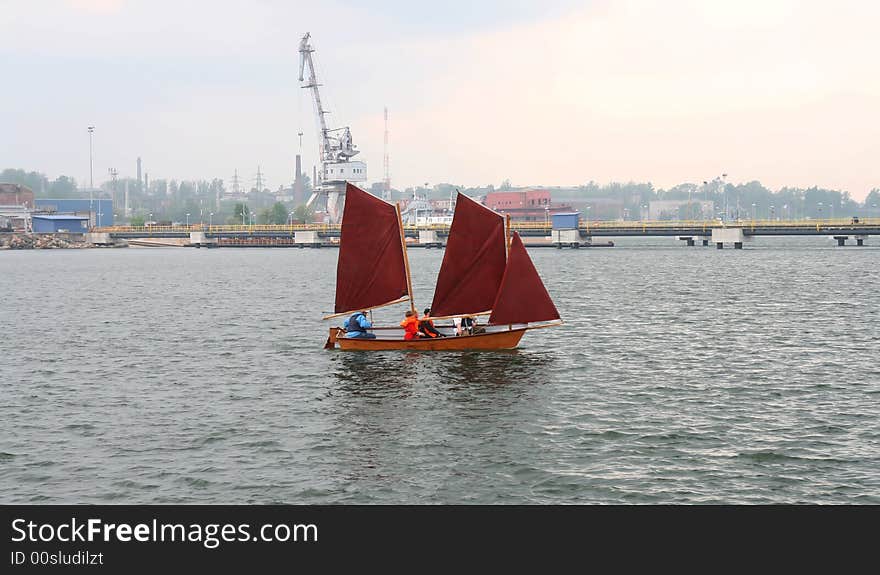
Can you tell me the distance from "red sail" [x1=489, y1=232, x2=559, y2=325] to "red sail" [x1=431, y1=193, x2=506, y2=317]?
1.31 metres

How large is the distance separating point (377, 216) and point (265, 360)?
34.3 feet

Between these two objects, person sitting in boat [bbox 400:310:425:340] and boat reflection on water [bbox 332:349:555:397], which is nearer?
boat reflection on water [bbox 332:349:555:397]

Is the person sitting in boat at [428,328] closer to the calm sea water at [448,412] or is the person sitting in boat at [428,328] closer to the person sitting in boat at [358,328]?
the calm sea water at [448,412]

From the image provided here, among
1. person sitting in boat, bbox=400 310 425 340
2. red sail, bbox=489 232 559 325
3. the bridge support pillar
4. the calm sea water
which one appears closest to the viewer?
the calm sea water

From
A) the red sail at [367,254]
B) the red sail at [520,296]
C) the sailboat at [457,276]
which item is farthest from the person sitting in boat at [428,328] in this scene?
the red sail at [520,296]

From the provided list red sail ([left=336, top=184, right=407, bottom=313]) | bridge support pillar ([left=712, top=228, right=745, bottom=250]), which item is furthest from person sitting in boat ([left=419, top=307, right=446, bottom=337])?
bridge support pillar ([left=712, top=228, right=745, bottom=250])

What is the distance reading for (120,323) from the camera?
68125mm

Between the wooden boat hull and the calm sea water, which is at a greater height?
the wooden boat hull

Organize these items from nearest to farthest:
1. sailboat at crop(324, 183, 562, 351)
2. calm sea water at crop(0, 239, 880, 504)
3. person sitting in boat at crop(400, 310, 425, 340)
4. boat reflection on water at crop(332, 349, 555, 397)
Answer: calm sea water at crop(0, 239, 880, 504) → boat reflection on water at crop(332, 349, 555, 397) → sailboat at crop(324, 183, 562, 351) → person sitting in boat at crop(400, 310, 425, 340)

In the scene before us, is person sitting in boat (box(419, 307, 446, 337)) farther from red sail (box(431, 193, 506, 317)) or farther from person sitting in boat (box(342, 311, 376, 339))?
person sitting in boat (box(342, 311, 376, 339))

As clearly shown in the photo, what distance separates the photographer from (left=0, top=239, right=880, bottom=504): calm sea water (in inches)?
1003

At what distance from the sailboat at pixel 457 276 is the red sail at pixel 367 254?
0.06 meters

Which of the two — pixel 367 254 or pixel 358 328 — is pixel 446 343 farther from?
pixel 367 254
